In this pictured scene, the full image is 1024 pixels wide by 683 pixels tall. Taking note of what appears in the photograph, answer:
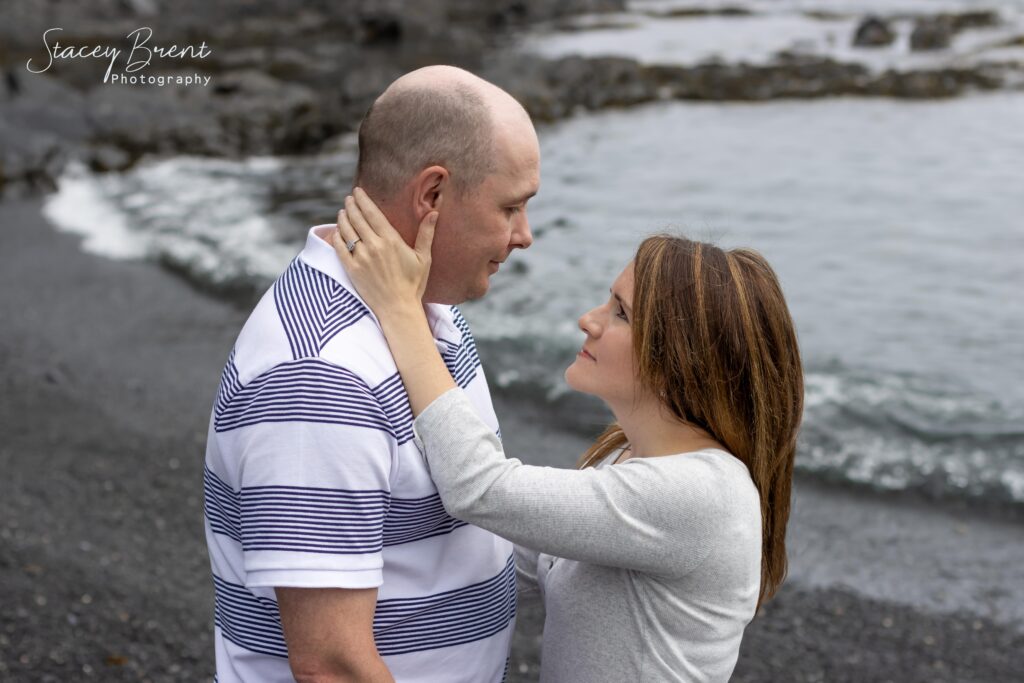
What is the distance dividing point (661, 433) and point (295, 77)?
2836 centimetres

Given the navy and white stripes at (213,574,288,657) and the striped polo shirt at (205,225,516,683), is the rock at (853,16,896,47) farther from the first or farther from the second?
the navy and white stripes at (213,574,288,657)

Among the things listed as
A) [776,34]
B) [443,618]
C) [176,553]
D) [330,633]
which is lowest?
[776,34]

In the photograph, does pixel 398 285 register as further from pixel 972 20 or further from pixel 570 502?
pixel 972 20

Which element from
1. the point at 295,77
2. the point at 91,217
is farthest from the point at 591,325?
the point at 295,77

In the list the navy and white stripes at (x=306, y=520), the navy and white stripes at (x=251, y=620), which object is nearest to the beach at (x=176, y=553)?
the navy and white stripes at (x=251, y=620)

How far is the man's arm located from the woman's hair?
888mm

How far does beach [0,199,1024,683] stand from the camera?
5.86 meters

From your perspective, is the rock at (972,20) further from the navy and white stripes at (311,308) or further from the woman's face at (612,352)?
the navy and white stripes at (311,308)

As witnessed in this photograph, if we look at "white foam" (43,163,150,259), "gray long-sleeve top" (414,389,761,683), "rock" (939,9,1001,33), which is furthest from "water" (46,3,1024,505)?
"rock" (939,9,1001,33)

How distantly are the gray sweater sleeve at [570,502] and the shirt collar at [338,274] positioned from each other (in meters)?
0.30

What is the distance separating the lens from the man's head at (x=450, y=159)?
264cm

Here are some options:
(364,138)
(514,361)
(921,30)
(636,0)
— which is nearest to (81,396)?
(514,361)

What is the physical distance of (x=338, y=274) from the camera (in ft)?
8.64

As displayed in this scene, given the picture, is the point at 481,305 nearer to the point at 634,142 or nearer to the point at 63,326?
the point at 63,326
